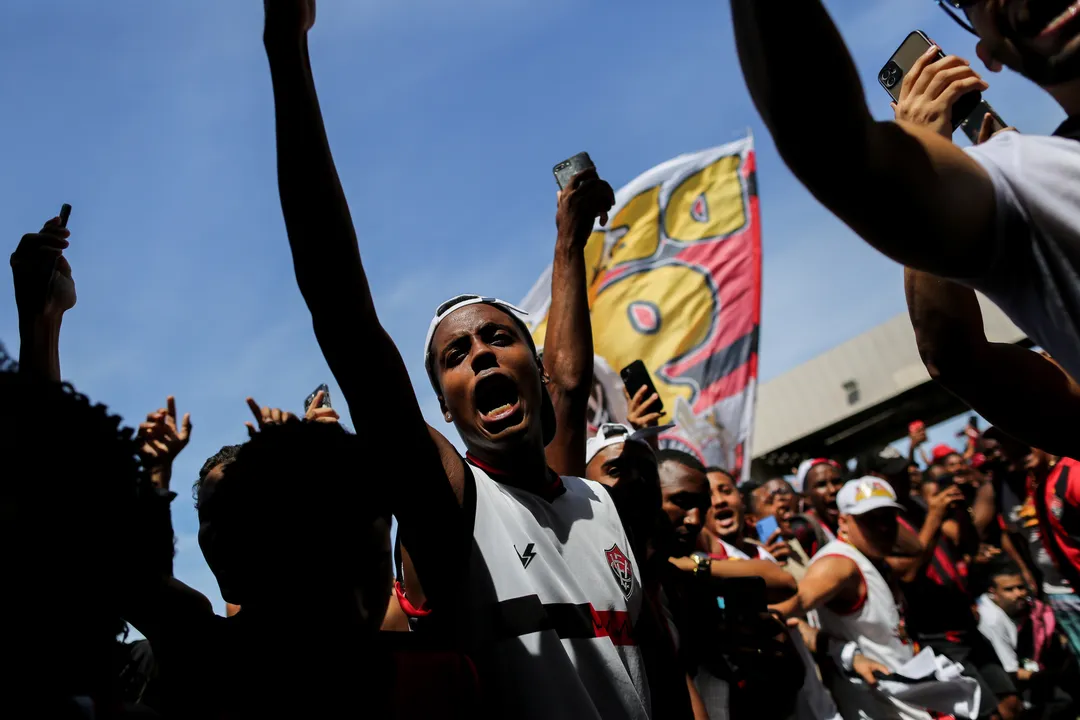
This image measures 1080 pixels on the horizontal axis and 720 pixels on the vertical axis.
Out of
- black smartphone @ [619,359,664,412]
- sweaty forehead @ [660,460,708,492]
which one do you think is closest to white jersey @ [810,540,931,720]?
sweaty forehead @ [660,460,708,492]

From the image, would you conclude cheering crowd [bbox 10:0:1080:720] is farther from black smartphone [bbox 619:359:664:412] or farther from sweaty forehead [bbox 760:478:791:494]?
sweaty forehead [bbox 760:478:791:494]

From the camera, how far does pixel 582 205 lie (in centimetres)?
303

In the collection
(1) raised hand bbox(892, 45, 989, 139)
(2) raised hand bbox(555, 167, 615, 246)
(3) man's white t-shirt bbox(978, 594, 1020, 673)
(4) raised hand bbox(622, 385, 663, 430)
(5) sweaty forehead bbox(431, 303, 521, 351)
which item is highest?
(2) raised hand bbox(555, 167, 615, 246)

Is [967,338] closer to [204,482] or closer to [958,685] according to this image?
[204,482]

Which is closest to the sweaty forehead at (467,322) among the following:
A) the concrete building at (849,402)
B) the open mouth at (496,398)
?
the open mouth at (496,398)

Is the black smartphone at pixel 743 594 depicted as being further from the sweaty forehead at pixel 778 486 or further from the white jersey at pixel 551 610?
the sweaty forehead at pixel 778 486

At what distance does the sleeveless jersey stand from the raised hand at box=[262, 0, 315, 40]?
4443 mm

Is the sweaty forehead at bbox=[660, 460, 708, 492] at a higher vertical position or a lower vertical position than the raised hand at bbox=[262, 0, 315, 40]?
lower

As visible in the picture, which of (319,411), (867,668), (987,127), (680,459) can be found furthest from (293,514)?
(867,668)

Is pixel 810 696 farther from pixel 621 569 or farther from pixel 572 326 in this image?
pixel 621 569

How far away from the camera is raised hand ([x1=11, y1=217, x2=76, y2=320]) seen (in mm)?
2326

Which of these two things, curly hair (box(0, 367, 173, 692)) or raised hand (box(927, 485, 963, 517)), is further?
raised hand (box(927, 485, 963, 517))

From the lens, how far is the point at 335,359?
5.69 ft

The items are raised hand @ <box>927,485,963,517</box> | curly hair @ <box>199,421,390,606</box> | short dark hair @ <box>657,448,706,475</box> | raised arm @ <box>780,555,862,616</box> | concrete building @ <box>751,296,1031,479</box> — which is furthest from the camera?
concrete building @ <box>751,296,1031,479</box>
